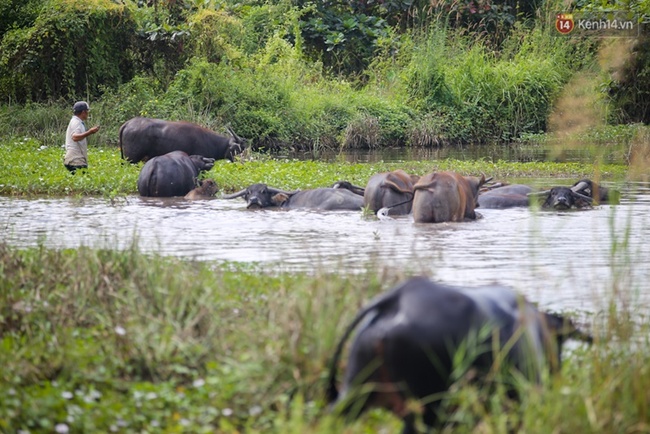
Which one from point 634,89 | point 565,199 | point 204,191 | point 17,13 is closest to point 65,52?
point 17,13

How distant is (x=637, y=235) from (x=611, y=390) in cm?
647

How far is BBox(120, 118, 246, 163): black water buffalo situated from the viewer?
16.6 metres

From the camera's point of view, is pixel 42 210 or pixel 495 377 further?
pixel 42 210

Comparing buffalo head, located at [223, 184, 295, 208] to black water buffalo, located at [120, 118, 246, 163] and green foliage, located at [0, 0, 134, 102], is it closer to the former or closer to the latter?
black water buffalo, located at [120, 118, 246, 163]

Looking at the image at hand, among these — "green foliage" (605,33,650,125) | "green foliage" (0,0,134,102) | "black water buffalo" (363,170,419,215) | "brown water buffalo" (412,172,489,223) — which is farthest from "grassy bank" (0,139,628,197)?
"green foliage" (605,33,650,125)

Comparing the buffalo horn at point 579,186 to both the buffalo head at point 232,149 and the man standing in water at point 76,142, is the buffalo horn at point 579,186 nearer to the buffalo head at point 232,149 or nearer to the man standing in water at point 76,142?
the buffalo head at point 232,149

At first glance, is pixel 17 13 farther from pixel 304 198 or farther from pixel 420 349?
pixel 420 349

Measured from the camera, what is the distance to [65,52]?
925 inches

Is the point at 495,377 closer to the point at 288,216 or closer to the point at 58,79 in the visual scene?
the point at 288,216

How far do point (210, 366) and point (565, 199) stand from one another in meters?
8.78

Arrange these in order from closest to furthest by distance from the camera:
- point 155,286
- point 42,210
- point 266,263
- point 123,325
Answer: point 123,325, point 155,286, point 266,263, point 42,210

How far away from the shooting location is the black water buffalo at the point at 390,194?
468 inches

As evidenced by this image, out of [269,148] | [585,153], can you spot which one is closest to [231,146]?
[269,148]

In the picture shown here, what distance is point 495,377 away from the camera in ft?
13.2
